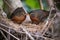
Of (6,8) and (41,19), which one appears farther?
(6,8)

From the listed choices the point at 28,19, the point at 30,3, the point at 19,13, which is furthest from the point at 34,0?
the point at 19,13

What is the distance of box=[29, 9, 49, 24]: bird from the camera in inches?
137

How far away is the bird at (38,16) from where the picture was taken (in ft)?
11.4

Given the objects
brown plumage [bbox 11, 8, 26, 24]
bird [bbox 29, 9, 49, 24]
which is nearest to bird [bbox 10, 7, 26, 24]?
brown plumage [bbox 11, 8, 26, 24]

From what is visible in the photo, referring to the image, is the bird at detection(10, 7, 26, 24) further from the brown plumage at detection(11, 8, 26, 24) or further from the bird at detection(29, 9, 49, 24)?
the bird at detection(29, 9, 49, 24)

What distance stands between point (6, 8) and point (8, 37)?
1347 millimetres

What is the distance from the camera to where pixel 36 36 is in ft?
8.79

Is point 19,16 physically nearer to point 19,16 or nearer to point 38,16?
point 19,16

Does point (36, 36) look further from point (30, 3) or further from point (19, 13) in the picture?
point (30, 3)

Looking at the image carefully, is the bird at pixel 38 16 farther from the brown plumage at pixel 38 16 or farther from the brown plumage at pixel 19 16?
the brown plumage at pixel 19 16

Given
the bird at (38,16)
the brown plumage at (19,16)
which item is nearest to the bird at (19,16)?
the brown plumage at (19,16)

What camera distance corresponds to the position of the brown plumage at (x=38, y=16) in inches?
137

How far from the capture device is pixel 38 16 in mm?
3498

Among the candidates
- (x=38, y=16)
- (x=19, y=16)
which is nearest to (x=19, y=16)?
(x=19, y=16)
